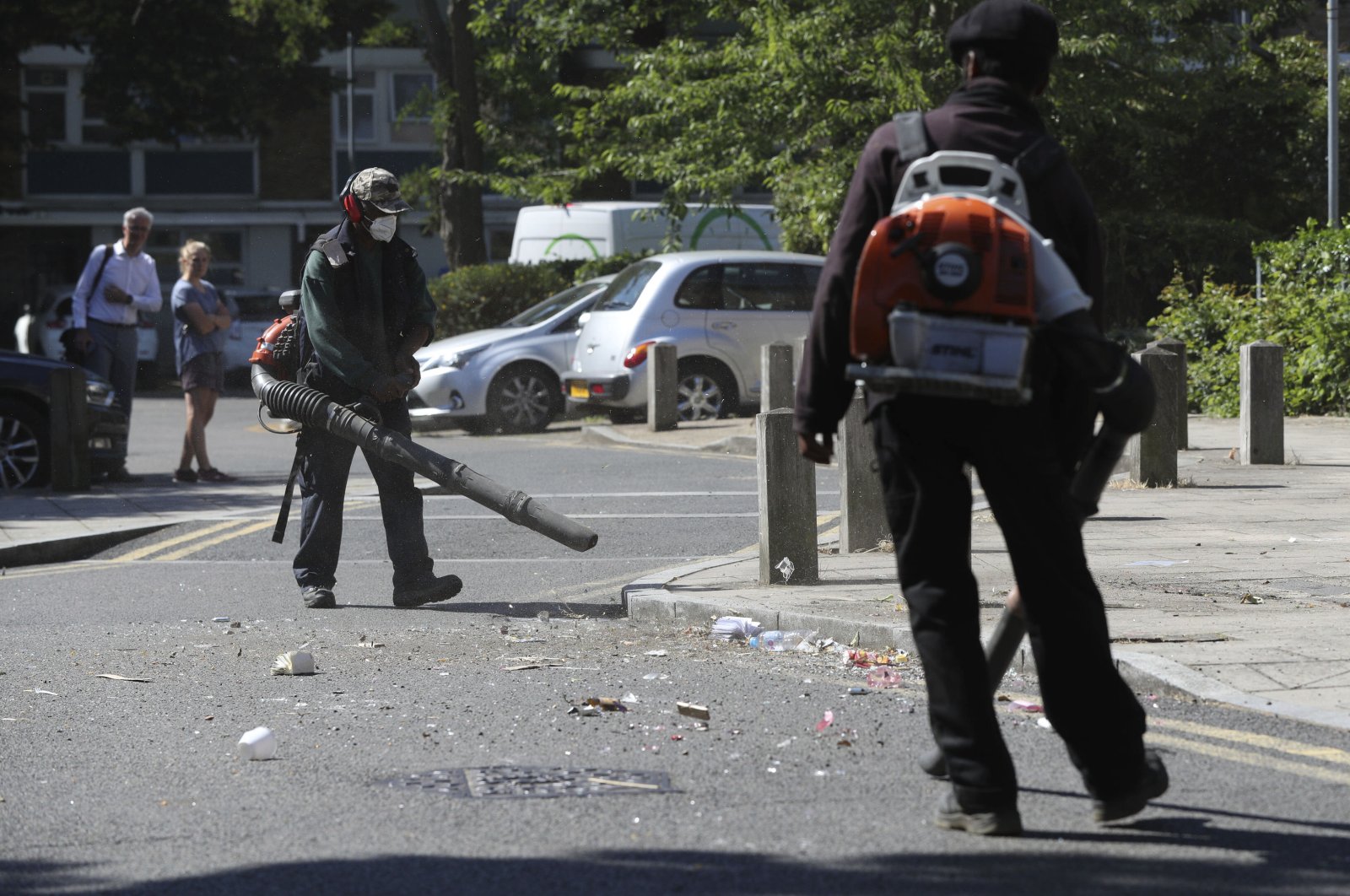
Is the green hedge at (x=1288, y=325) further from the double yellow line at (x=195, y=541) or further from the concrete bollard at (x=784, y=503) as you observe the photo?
the concrete bollard at (x=784, y=503)

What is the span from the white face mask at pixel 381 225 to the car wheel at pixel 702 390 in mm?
10259

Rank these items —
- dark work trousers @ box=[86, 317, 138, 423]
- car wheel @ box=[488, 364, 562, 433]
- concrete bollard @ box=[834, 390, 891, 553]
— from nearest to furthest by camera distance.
→ concrete bollard @ box=[834, 390, 891, 553] < dark work trousers @ box=[86, 317, 138, 423] < car wheel @ box=[488, 364, 562, 433]

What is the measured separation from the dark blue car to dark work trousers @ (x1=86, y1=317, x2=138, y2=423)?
67 cm

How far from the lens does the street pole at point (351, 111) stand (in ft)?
141

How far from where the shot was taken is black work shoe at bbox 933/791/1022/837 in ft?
13.1

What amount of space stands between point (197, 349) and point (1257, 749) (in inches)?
417

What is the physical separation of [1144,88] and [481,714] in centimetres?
2105

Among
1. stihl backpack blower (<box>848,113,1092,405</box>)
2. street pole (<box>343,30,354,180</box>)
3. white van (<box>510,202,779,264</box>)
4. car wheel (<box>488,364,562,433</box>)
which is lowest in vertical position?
car wheel (<box>488,364,562,433</box>)

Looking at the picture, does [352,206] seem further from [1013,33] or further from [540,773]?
[1013,33]

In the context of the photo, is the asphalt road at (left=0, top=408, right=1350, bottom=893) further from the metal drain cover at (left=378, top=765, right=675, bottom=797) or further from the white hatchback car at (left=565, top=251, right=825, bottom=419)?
the white hatchback car at (left=565, top=251, right=825, bottom=419)

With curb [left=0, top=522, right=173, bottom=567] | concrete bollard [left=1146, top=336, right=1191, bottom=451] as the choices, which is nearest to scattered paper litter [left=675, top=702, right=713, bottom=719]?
curb [left=0, top=522, right=173, bottom=567]

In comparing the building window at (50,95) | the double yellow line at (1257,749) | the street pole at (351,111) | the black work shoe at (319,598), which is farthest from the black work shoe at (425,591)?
the building window at (50,95)

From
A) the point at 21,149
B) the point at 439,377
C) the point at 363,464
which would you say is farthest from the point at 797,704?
the point at 21,149

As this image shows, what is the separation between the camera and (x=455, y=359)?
18562 mm
